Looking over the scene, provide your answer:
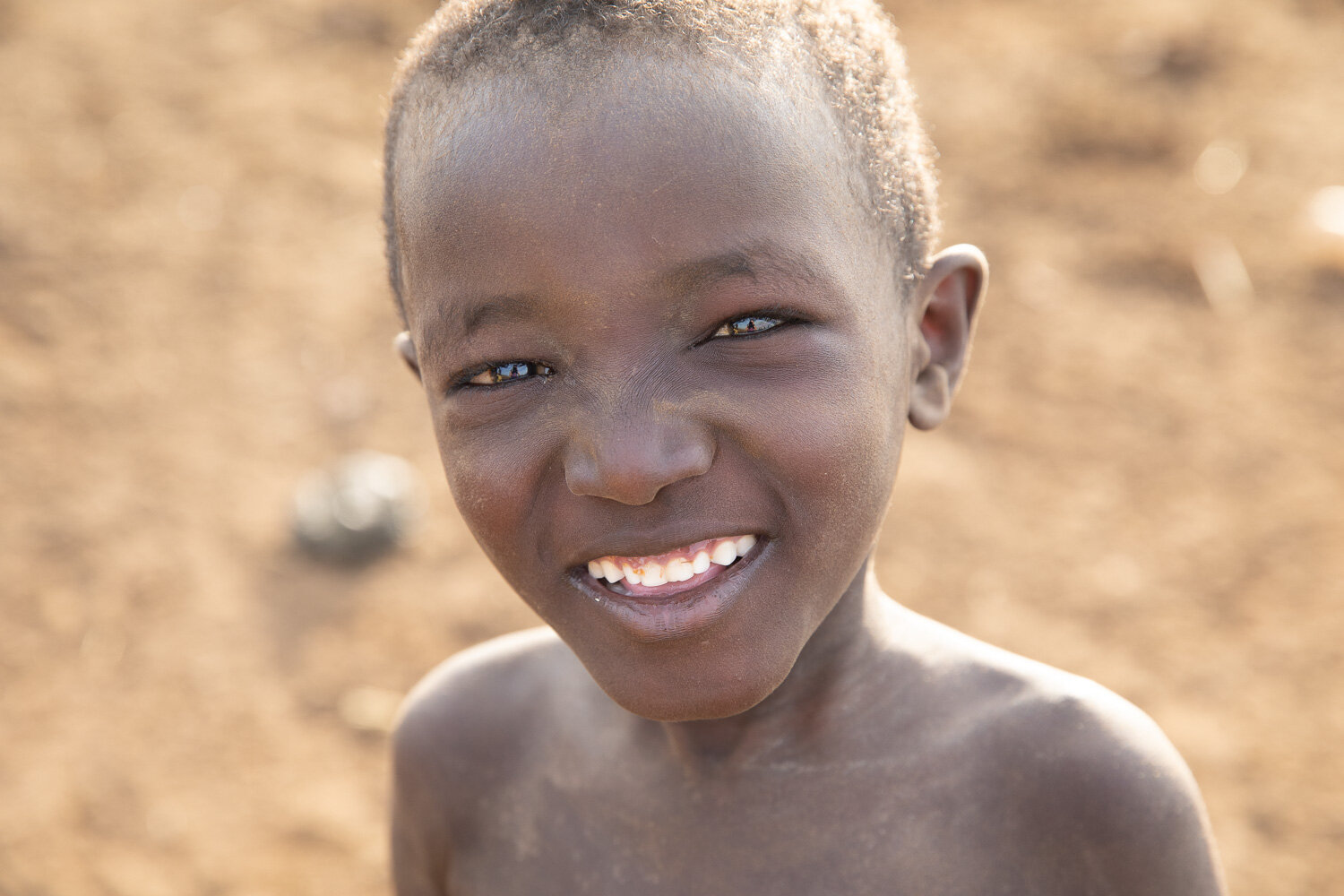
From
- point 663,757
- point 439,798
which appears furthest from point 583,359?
point 439,798

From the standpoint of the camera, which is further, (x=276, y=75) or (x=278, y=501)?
(x=276, y=75)

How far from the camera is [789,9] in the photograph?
1344mm

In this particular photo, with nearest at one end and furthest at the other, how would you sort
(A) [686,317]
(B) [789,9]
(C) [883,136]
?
(A) [686,317], (B) [789,9], (C) [883,136]

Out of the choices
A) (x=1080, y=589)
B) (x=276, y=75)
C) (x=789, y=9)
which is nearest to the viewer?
(x=789, y=9)

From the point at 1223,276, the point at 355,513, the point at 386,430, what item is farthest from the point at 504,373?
the point at 1223,276

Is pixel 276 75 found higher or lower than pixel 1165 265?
higher

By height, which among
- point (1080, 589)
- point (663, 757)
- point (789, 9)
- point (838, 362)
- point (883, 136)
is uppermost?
point (789, 9)

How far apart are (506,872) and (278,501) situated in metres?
2.68

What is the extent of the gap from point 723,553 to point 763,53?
524 millimetres

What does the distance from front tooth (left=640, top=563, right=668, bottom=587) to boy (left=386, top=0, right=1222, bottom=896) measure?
0.01 m

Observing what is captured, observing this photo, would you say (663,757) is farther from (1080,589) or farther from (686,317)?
(1080,589)

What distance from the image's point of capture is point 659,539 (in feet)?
4.10

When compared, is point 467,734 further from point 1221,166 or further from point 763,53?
point 1221,166

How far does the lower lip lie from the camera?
1.30m
